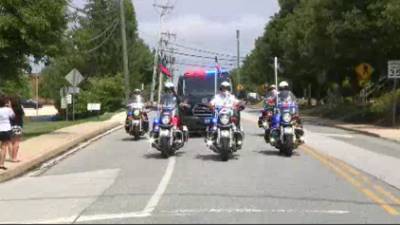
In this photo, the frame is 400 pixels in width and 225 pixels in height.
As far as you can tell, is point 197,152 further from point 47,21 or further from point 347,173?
point 47,21

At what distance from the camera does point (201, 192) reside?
12.9 m

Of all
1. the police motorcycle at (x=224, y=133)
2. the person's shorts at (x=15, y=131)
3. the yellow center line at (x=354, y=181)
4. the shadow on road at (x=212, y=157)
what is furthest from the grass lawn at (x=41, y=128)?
the yellow center line at (x=354, y=181)

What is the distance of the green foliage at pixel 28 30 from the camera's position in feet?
83.6

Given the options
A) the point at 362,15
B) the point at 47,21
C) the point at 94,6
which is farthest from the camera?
the point at 94,6

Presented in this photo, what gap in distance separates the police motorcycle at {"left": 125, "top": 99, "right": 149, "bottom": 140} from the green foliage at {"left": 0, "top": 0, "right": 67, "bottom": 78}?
3.31m

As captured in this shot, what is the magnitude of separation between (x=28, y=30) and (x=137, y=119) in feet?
15.2

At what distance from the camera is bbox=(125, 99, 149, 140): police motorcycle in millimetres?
26625

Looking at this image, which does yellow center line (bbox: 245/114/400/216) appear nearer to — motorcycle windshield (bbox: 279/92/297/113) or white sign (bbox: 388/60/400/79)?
motorcycle windshield (bbox: 279/92/297/113)

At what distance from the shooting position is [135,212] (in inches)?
431

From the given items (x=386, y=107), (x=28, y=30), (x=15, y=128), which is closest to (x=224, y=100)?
(x=15, y=128)

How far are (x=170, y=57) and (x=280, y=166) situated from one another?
92.8 meters

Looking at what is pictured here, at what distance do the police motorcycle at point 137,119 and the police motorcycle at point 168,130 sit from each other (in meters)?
7.14

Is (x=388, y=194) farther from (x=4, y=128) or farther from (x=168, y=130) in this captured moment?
(x=4, y=128)

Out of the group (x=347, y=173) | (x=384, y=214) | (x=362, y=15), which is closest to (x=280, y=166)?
(x=347, y=173)
